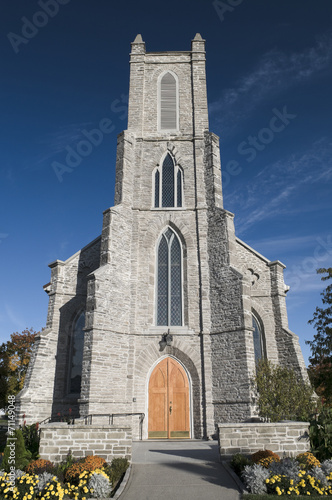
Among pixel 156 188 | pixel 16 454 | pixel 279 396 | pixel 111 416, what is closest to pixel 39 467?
pixel 16 454

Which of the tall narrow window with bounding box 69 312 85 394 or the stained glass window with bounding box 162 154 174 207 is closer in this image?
the tall narrow window with bounding box 69 312 85 394

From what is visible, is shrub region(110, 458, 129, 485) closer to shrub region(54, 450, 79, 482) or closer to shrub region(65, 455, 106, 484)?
shrub region(65, 455, 106, 484)

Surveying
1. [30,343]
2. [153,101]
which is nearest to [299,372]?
[153,101]

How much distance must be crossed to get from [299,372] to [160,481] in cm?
1104

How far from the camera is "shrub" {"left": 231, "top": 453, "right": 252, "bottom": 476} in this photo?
935 cm

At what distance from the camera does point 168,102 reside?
22.6 meters

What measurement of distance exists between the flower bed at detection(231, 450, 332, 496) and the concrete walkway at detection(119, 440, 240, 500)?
0.45 meters

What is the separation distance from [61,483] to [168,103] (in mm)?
19608

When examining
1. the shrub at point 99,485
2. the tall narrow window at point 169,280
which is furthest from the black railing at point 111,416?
the shrub at point 99,485

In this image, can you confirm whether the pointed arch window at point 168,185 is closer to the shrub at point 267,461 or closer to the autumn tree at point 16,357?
the shrub at point 267,461

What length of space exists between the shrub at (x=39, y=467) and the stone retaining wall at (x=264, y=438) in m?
4.25

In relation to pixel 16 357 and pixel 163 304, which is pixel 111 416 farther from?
pixel 16 357

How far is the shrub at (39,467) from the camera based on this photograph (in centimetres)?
884

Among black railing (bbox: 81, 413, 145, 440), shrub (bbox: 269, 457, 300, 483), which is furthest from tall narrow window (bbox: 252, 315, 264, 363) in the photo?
shrub (bbox: 269, 457, 300, 483)
